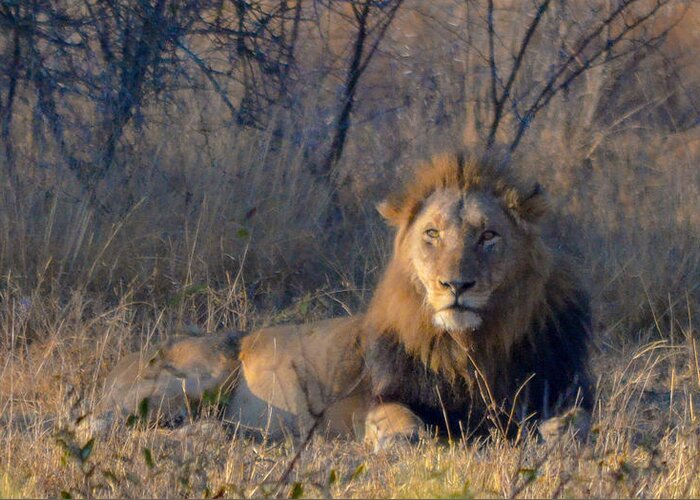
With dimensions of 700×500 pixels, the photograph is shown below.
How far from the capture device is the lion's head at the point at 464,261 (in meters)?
4.47

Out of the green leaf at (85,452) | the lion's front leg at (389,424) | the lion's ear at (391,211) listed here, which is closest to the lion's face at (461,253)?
the lion's ear at (391,211)

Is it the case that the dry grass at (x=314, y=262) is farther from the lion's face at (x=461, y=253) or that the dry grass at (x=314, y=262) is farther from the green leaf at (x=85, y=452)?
the lion's face at (x=461, y=253)

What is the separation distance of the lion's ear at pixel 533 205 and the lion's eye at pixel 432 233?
336 mm

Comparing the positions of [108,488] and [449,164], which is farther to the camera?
[449,164]

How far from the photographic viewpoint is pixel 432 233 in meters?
4.62

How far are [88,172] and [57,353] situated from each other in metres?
1.83

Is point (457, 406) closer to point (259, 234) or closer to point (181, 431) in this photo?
point (181, 431)

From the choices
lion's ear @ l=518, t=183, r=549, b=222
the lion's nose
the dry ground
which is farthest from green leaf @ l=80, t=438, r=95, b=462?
lion's ear @ l=518, t=183, r=549, b=222

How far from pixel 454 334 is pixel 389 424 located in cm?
41

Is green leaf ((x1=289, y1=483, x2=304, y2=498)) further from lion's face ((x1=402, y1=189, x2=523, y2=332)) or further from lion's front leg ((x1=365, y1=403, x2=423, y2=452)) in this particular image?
lion's face ((x1=402, y1=189, x2=523, y2=332))

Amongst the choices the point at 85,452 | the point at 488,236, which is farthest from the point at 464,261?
the point at 85,452

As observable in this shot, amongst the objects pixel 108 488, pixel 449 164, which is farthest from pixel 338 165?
pixel 108 488

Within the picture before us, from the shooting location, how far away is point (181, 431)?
15.0 feet

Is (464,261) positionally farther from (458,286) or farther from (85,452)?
(85,452)
